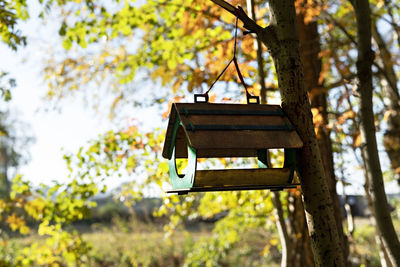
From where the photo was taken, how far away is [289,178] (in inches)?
64.5

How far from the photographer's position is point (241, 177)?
5.11ft

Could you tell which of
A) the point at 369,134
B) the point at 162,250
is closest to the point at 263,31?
the point at 369,134

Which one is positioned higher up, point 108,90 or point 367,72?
point 108,90

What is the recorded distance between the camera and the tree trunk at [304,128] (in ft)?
5.21

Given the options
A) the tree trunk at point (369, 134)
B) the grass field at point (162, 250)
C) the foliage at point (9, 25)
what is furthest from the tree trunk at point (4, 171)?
the tree trunk at point (369, 134)

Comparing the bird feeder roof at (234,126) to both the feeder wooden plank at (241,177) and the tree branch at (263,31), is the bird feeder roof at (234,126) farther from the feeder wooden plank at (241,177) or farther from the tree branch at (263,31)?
the tree branch at (263,31)

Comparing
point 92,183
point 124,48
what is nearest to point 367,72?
point 92,183

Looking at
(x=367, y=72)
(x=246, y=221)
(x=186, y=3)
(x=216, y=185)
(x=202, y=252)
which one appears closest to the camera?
(x=216, y=185)

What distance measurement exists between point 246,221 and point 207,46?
265 centimetres

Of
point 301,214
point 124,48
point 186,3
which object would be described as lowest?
point 301,214

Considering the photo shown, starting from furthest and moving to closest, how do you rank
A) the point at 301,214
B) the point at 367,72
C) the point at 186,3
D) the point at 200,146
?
the point at 186,3 → the point at 301,214 → the point at 367,72 → the point at 200,146

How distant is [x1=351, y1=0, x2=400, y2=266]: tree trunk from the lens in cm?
217

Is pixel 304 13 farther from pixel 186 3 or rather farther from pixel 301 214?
A: pixel 301 214

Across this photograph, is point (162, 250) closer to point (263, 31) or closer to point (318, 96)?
point (318, 96)
